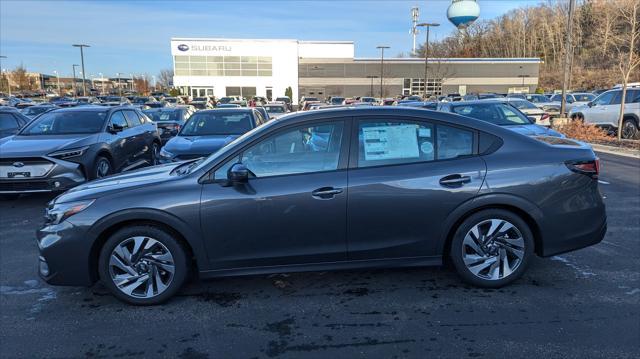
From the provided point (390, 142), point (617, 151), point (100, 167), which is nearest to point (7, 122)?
point (100, 167)

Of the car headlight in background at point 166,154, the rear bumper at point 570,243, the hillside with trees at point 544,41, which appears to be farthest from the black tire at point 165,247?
the hillside with trees at point 544,41

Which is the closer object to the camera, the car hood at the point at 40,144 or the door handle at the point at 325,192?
the door handle at the point at 325,192

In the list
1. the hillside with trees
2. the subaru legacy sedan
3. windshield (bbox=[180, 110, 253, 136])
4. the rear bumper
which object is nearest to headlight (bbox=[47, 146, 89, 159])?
windshield (bbox=[180, 110, 253, 136])

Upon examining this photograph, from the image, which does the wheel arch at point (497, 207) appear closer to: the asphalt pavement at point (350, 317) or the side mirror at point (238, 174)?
the asphalt pavement at point (350, 317)

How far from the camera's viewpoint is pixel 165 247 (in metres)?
3.79

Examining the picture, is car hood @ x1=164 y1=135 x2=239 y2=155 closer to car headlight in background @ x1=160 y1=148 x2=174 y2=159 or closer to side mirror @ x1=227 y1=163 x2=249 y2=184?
car headlight in background @ x1=160 y1=148 x2=174 y2=159

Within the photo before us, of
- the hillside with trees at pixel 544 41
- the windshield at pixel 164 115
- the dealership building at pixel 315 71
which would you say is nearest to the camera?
the windshield at pixel 164 115

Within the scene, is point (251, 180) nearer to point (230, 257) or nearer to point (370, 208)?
point (230, 257)

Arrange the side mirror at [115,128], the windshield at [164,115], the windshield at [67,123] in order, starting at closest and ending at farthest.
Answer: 1. the windshield at [67,123]
2. the side mirror at [115,128]
3. the windshield at [164,115]

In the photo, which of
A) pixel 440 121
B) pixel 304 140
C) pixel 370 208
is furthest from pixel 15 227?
pixel 440 121

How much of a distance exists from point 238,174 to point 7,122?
10318 mm

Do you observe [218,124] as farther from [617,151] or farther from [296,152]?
[617,151]

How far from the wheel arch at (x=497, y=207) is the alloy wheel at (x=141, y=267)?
7.76ft

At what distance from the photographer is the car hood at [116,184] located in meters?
3.85
